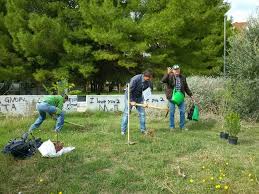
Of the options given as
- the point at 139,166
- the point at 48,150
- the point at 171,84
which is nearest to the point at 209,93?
the point at 171,84

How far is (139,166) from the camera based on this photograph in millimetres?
7629

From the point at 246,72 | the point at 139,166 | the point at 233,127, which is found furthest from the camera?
the point at 246,72

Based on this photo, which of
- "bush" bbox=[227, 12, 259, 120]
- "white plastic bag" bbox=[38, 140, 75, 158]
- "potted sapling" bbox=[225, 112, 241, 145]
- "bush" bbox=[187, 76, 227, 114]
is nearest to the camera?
"white plastic bag" bbox=[38, 140, 75, 158]

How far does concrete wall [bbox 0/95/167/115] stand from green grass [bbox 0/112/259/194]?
6405 mm

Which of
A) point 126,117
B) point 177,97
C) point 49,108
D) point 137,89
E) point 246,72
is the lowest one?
point 126,117

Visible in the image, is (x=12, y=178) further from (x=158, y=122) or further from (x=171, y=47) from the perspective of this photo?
(x=171, y=47)

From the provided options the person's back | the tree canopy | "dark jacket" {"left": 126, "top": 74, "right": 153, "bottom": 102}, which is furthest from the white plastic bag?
the tree canopy

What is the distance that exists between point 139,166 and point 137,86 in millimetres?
3356

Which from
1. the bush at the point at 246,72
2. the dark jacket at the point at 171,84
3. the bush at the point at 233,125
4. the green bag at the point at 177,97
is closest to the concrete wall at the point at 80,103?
the bush at the point at 246,72

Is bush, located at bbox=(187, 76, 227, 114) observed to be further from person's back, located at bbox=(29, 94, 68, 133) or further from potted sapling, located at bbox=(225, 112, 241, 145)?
person's back, located at bbox=(29, 94, 68, 133)

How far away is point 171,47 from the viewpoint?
22.6m

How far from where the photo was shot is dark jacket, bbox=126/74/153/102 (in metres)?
10.6

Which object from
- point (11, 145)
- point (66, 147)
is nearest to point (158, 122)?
point (66, 147)

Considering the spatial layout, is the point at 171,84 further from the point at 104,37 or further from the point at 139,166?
the point at 104,37
